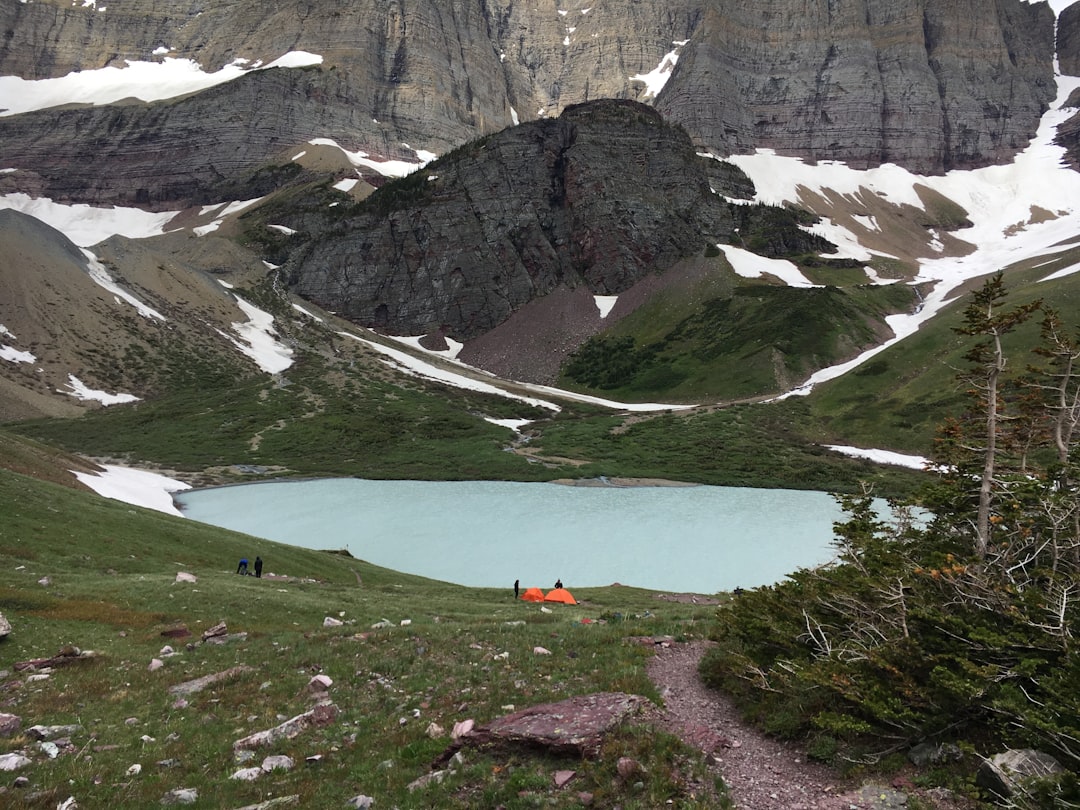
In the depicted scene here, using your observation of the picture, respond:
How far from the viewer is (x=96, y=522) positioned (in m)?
35.2

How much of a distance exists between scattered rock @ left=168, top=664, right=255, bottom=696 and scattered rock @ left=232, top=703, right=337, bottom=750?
12.3ft

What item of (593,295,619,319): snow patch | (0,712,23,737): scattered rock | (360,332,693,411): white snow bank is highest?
(593,295,619,319): snow patch

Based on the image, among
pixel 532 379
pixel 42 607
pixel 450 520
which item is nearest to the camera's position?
pixel 42 607

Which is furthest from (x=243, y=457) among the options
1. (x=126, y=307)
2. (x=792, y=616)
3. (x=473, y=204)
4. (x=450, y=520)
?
(x=473, y=204)

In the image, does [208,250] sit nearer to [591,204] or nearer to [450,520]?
[591,204]

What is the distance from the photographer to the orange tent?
3288 centimetres

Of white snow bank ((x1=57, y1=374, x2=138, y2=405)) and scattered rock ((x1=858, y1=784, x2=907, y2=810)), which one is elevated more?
white snow bank ((x1=57, y1=374, x2=138, y2=405))

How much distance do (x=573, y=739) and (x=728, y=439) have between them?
96276 mm

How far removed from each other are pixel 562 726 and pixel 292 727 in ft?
19.0

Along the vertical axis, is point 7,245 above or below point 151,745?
above

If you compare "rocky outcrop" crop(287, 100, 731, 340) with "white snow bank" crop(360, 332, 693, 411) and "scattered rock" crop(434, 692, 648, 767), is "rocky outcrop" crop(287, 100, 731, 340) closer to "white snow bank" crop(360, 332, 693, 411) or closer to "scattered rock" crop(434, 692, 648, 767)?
"white snow bank" crop(360, 332, 693, 411)

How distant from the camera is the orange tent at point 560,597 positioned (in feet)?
108

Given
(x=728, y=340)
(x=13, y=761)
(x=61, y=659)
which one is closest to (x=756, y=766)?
(x=13, y=761)

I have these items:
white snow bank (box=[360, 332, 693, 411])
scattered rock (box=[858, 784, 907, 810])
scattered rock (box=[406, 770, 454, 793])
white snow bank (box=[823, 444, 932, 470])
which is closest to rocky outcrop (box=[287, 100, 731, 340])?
white snow bank (box=[360, 332, 693, 411])
